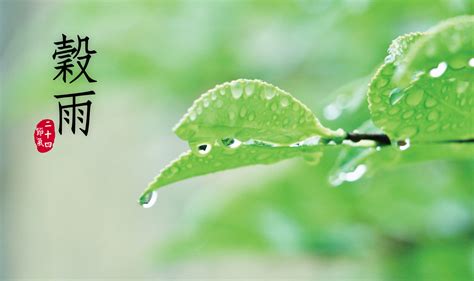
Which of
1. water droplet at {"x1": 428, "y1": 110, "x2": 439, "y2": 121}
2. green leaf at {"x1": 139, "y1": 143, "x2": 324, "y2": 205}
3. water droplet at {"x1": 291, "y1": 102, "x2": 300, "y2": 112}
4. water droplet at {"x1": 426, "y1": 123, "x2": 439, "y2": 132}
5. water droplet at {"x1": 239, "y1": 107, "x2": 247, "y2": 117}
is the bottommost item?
green leaf at {"x1": 139, "y1": 143, "x2": 324, "y2": 205}

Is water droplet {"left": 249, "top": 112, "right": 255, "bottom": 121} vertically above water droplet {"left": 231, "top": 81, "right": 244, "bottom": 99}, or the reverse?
water droplet {"left": 231, "top": 81, "right": 244, "bottom": 99}

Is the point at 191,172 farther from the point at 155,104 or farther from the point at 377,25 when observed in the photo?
the point at 155,104

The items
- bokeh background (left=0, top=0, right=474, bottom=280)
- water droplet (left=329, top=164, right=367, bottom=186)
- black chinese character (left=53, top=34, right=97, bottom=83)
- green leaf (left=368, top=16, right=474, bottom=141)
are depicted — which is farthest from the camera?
black chinese character (left=53, top=34, right=97, bottom=83)

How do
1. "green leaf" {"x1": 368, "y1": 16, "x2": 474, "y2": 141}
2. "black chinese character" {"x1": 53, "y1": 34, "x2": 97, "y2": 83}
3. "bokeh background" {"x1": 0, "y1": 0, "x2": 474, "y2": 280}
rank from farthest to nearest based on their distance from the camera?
"black chinese character" {"x1": 53, "y1": 34, "x2": 97, "y2": 83}, "bokeh background" {"x1": 0, "y1": 0, "x2": 474, "y2": 280}, "green leaf" {"x1": 368, "y1": 16, "x2": 474, "y2": 141}

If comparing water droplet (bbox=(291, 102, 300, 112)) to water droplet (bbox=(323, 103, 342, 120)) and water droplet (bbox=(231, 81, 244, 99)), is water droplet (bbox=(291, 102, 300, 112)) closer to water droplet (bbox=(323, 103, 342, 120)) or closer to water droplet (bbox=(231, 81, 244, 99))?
A: water droplet (bbox=(231, 81, 244, 99))

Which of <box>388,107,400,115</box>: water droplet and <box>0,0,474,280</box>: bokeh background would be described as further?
<box>0,0,474,280</box>: bokeh background

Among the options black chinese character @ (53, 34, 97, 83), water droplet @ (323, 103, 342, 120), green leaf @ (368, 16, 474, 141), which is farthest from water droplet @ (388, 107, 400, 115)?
black chinese character @ (53, 34, 97, 83)

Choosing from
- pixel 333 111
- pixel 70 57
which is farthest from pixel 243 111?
pixel 70 57
